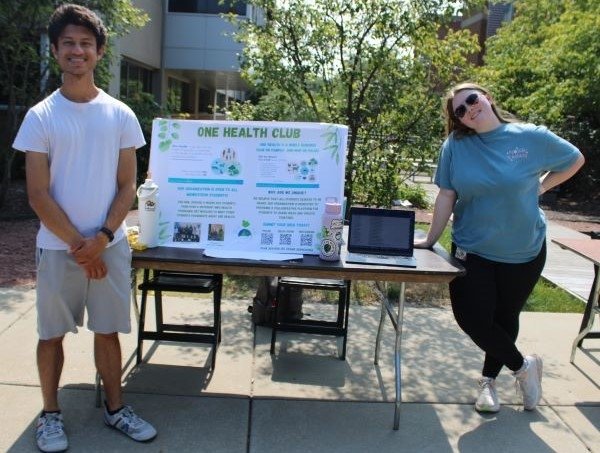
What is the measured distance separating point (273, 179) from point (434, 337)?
6.79 ft

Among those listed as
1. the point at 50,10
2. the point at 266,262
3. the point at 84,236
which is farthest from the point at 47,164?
the point at 50,10

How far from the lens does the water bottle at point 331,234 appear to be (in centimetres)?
313

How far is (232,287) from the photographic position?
5.77 m

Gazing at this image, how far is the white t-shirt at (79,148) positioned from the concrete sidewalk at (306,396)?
1117 millimetres

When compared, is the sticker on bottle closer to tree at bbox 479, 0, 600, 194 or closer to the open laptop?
the open laptop

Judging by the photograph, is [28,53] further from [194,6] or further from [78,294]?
[194,6]

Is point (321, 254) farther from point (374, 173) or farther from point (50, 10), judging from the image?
point (50, 10)

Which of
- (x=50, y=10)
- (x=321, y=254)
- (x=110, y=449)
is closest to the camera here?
(x=110, y=449)

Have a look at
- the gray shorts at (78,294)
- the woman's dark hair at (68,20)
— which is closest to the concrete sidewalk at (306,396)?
the gray shorts at (78,294)

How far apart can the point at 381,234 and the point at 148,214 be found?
124 centimetres

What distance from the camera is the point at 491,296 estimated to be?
3227 mm

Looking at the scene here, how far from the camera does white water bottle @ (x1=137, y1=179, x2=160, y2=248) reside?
124 inches

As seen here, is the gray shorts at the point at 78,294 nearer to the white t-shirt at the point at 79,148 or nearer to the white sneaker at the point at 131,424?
the white t-shirt at the point at 79,148

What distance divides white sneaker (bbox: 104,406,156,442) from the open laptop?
1325mm
